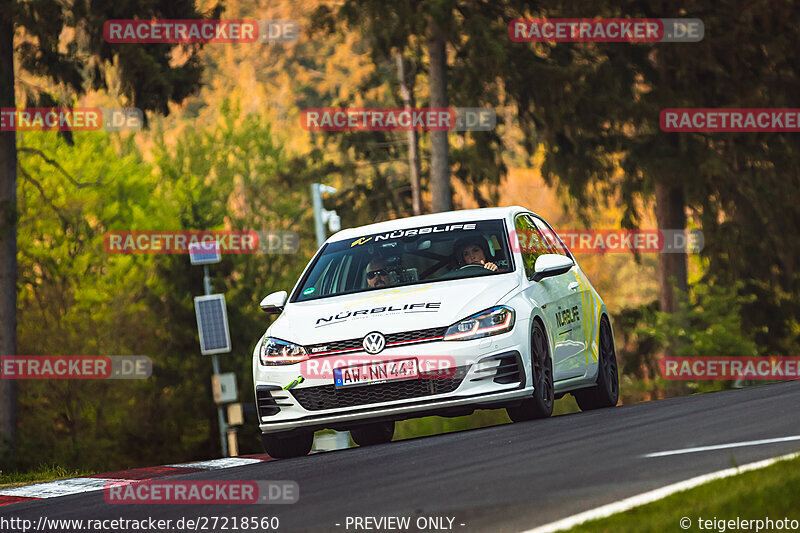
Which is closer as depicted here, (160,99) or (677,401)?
(677,401)

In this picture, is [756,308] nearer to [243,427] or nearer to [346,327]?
[243,427]

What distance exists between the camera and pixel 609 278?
2842 inches

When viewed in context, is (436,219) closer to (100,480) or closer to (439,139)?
(100,480)

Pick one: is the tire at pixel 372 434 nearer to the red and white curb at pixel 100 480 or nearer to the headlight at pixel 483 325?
the red and white curb at pixel 100 480

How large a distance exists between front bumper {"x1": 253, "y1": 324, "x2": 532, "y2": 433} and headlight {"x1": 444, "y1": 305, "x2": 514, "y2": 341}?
0.04 m

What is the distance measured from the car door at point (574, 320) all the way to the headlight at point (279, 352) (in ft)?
7.32

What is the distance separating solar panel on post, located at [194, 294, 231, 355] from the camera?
4091 cm

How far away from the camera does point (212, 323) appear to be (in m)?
41.4

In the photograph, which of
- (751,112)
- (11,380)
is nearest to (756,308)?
(751,112)

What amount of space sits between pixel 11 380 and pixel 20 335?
13.3 m

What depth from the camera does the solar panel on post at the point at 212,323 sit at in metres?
40.9

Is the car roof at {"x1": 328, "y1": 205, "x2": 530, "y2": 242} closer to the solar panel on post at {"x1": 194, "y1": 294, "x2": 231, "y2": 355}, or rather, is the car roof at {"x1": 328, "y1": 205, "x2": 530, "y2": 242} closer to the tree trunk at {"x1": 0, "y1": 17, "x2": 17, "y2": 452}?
the tree trunk at {"x1": 0, "y1": 17, "x2": 17, "y2": 452}

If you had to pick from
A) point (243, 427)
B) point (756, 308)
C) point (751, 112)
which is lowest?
point (243, 427)

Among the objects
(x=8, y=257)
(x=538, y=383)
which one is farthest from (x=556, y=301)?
(x=8, y=257)
